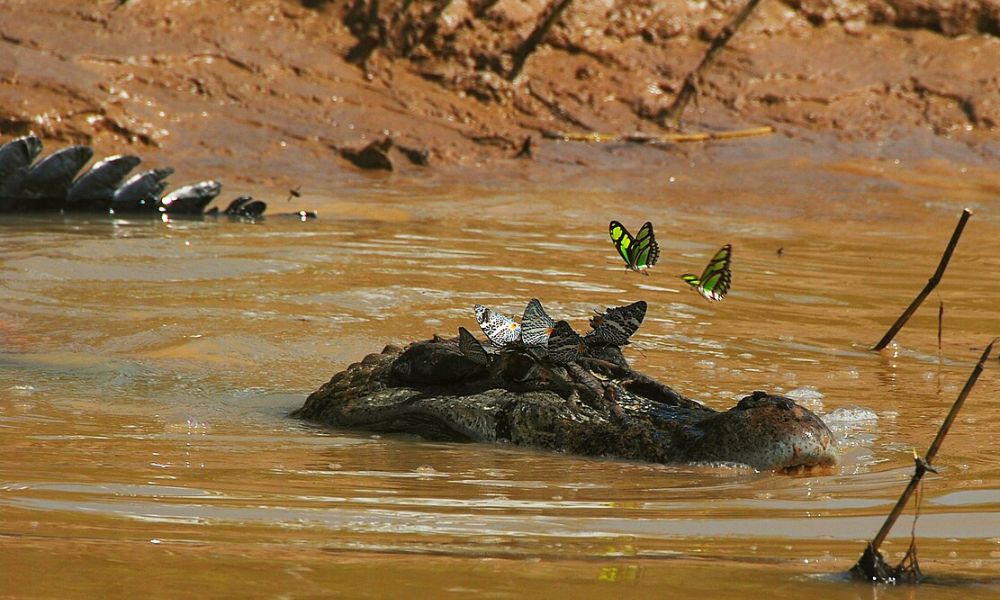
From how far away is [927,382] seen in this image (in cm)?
564

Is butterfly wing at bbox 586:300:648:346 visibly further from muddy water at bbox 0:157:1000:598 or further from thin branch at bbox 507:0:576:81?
thin branch at bbox 507:0:576:81

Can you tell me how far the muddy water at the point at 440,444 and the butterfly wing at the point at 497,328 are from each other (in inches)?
14.2

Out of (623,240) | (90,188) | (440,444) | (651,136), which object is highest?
(651,136)

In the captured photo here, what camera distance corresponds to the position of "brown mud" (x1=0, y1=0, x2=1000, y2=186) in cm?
1253

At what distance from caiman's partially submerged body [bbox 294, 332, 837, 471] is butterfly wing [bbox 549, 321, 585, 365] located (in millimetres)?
31

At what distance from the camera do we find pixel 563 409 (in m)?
4.12

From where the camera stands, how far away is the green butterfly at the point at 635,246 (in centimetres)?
465

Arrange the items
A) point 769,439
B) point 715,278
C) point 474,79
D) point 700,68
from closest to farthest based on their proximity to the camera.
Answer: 1. point 769,439
2. point 715,278
3. point 474,79
4. point 700,68

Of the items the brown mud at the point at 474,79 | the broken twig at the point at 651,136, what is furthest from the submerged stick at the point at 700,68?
the broken twig at the point at 651,136

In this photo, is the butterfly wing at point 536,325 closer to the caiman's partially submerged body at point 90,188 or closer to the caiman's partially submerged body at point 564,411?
the caiman's partially submerged body at point 564,411

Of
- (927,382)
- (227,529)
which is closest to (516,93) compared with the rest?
(927,382)

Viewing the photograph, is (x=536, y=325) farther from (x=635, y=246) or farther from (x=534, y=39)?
(x=534, y=39)

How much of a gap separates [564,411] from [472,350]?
0.37 metres

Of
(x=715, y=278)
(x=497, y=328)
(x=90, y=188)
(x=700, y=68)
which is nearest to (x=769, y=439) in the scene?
(x=497, y=328)
